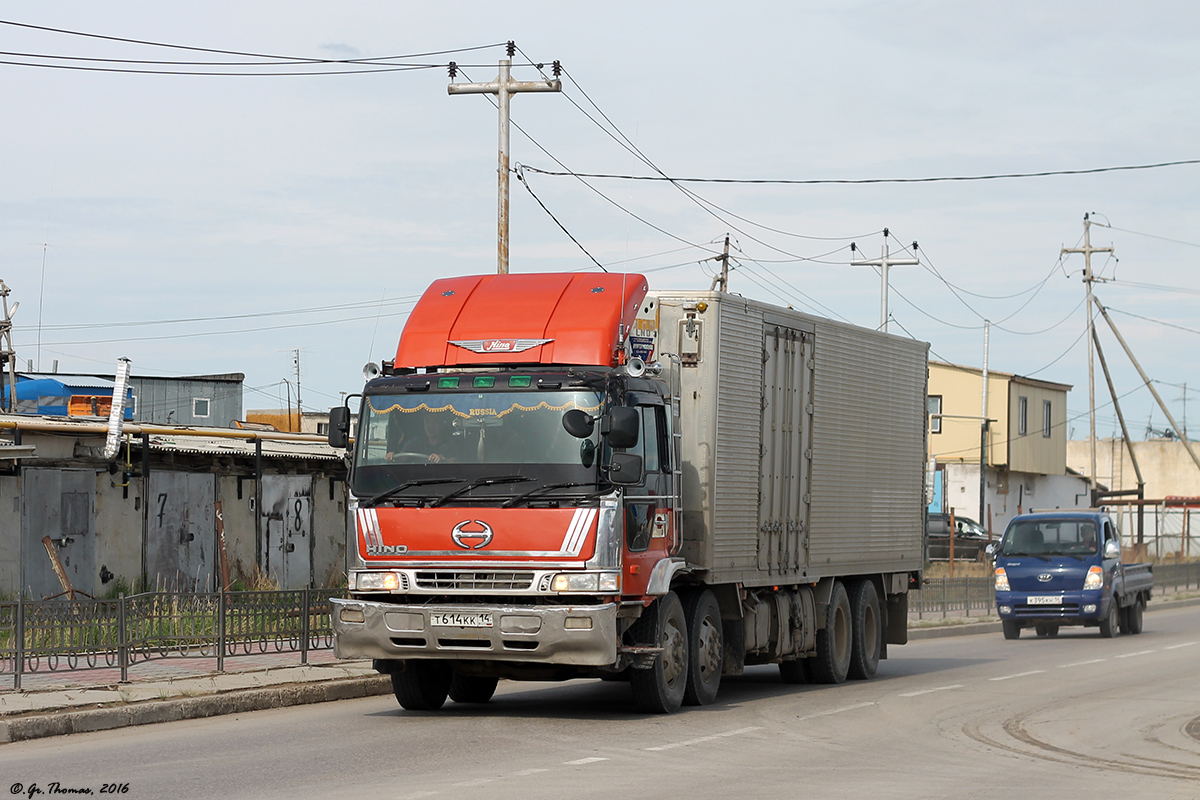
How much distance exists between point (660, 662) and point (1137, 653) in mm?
12173

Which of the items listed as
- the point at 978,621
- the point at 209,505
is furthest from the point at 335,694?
the point at 978,621

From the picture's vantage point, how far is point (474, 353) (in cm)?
1279

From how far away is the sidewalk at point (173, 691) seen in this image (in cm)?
1190

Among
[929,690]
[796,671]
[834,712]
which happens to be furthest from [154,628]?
[929,690]

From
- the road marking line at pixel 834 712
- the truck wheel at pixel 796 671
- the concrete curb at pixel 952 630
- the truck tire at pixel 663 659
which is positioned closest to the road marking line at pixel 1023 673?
the truck wheel at pixel 796 671

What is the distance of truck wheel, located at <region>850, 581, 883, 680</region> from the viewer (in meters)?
17.6

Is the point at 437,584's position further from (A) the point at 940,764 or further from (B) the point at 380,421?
(A) the point at 940,764

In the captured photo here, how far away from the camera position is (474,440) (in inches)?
480

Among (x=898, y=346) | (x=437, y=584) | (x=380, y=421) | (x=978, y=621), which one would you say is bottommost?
(x=978, y=621)

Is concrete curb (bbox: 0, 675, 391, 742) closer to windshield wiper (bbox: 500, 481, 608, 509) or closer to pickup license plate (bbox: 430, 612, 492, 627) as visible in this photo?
pickup license plate (bbox: 430, 612, 492, 627)

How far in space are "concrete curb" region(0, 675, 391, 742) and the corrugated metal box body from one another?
378cm

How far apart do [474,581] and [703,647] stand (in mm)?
2721

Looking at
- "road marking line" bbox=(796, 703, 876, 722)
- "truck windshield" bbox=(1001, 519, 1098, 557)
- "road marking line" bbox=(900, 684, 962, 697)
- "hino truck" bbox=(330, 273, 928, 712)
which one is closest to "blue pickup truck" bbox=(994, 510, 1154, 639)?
"truck windshield" bbox=(1001, 519, 1098, 557)

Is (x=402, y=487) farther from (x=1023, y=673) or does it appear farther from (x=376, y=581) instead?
(x=1023, y=673)
